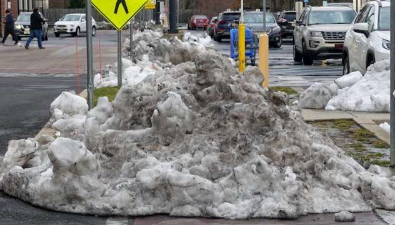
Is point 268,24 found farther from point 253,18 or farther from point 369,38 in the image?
point 369,38

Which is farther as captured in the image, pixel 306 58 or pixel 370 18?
pixel 306 58

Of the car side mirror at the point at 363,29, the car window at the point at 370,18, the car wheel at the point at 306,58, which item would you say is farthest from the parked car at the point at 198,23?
the car side mirror at the point at 363,29

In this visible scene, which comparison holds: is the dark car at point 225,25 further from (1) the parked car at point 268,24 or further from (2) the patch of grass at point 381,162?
(2) the patch of grass at point 381,162

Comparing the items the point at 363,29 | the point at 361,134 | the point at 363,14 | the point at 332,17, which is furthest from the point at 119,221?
the point at 332,17

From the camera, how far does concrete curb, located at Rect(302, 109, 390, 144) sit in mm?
11570

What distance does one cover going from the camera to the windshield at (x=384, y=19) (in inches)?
626

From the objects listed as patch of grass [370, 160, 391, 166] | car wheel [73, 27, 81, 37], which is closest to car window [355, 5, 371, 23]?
patch of grass [370, 160, 391, 166]

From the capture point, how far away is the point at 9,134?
1166 cm

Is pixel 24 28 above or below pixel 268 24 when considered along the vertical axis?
below

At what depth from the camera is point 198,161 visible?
7512 millimetres

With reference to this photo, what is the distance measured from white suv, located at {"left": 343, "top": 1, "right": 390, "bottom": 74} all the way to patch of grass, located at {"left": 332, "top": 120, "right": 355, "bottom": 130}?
3043 millimetres

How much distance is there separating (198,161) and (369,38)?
8778mm

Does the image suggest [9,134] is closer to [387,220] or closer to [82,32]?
[387,220]

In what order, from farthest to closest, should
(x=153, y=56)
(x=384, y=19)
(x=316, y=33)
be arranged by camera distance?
(x=316, y=33) < (x=153, y=56) < (x=384, y=19)
